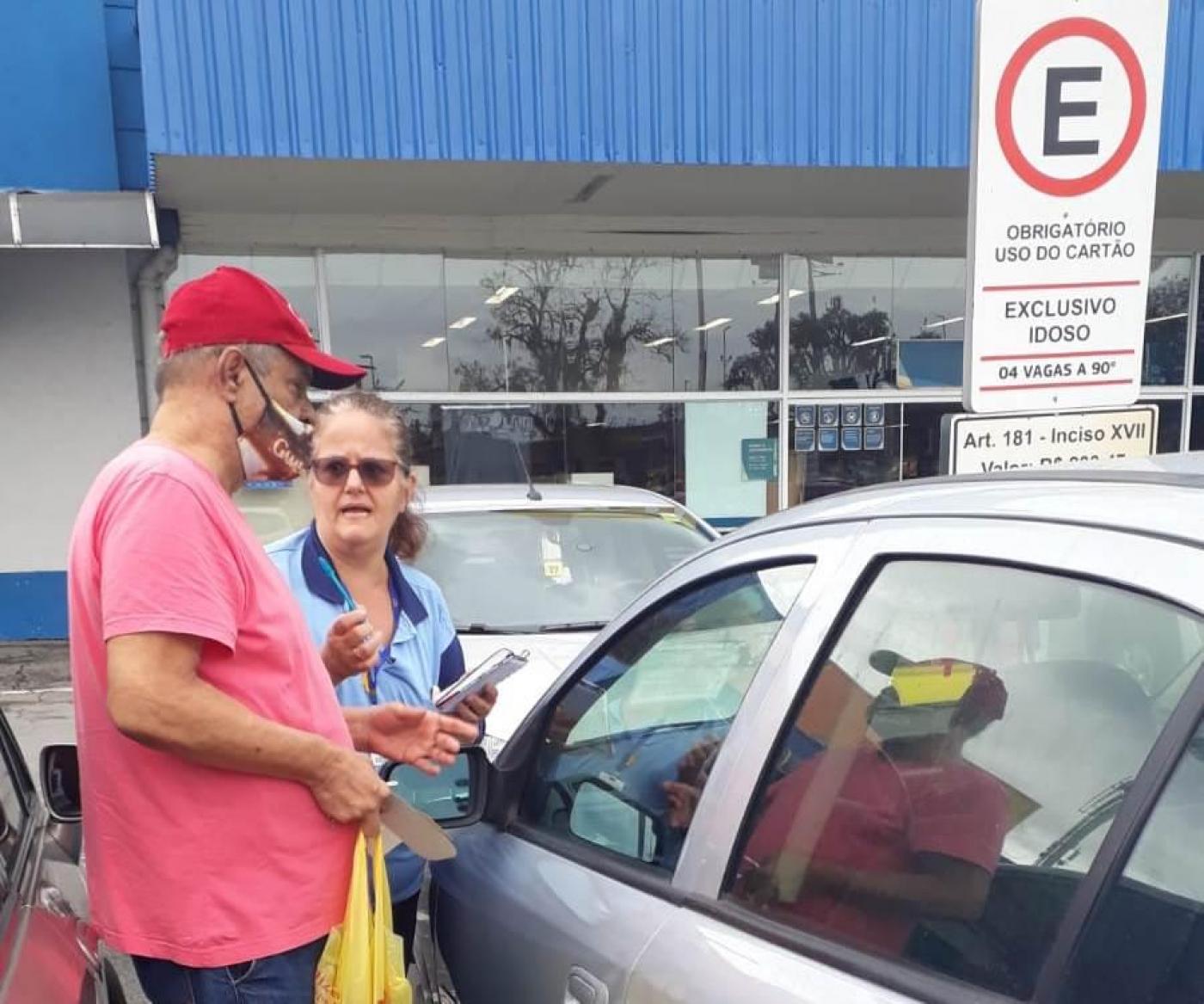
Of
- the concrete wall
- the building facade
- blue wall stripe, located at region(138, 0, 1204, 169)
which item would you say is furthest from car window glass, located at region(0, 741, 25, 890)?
the concrete wall

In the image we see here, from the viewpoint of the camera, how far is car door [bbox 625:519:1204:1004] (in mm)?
990

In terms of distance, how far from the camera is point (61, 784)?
6.93 ft

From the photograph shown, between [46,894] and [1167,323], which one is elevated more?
[1167,323]

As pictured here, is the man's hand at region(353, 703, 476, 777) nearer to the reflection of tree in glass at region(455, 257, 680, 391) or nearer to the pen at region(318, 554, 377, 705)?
the pen at region(318, 554, 377, 705)

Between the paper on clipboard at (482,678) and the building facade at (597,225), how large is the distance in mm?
4084

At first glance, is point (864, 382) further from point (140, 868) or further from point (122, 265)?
point (140, 868)

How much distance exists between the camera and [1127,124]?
7.78ft

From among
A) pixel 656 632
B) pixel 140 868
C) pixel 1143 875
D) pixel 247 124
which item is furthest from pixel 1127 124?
pixel 247 124

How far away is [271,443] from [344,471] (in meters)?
0.58

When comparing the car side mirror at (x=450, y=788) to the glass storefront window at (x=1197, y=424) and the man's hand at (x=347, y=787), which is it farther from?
the glass storefront window at (x=1197, y=424)

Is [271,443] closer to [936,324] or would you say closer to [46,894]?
[46,894]

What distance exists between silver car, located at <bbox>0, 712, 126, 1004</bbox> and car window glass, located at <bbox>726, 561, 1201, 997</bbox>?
3.82 ft

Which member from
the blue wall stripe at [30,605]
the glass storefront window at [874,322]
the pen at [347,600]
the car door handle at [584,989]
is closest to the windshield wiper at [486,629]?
the pen at [347,600]

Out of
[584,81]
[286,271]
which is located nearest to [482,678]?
[584,81]
